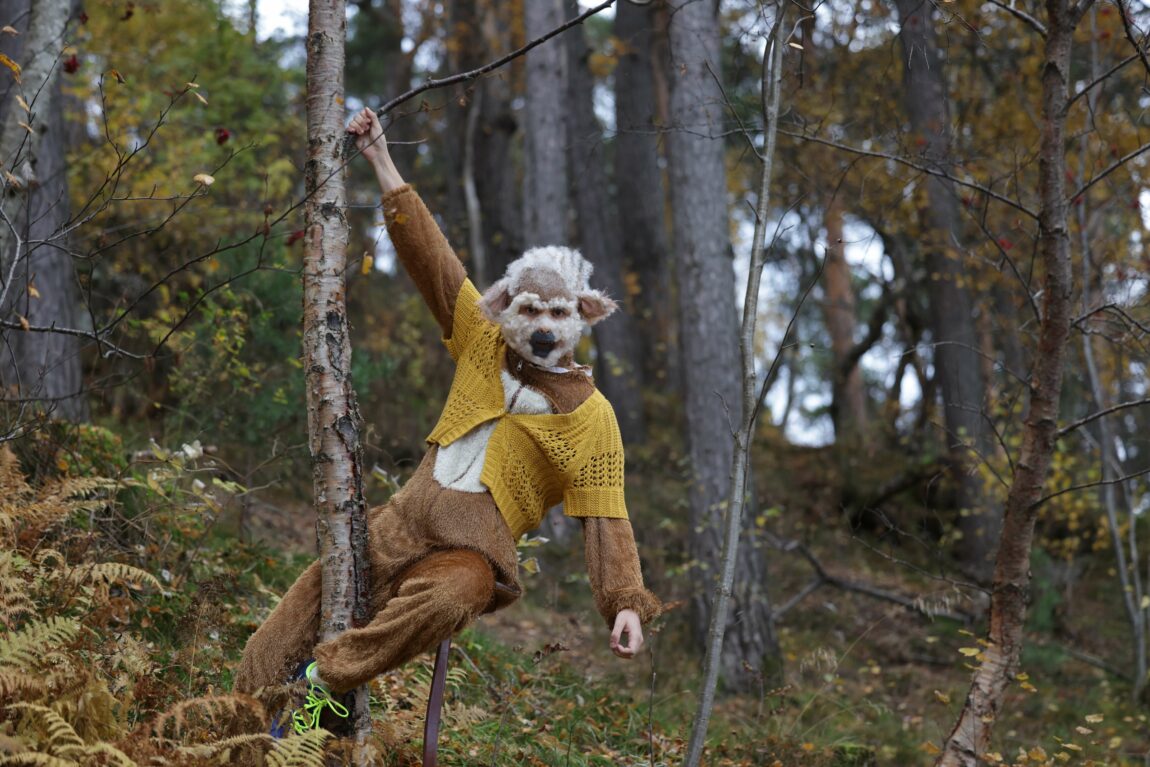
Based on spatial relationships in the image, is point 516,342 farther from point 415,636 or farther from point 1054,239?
point 1054,239

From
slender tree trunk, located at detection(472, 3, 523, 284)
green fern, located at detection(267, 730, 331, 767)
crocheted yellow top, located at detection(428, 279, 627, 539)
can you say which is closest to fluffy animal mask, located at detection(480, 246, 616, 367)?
crocheted yellow top, located at detection(428, 279, 627, 539)

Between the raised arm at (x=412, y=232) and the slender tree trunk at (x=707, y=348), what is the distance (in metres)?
4.39

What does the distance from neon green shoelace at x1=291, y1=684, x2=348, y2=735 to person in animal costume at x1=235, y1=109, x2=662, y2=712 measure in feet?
0.21

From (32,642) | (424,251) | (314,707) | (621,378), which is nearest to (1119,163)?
(424,251)

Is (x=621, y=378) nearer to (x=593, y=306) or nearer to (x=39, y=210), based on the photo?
(x=39, y=210)

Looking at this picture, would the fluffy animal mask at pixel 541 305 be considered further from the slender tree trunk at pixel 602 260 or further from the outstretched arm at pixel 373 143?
the slender tree trunk at pixel 602 260

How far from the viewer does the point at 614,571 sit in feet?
12.7

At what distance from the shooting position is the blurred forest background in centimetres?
459

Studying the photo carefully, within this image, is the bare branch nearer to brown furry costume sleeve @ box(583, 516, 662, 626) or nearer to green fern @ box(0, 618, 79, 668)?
brown furry costume sleeve @ box(583, 516, 662, 626)

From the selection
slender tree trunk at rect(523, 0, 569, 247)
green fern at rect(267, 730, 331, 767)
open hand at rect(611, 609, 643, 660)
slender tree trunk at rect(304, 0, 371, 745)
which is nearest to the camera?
green fern at rect(267, 730, 331, 767)

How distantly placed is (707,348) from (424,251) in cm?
478

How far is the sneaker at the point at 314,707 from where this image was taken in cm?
346

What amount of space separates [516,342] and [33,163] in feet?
11.4

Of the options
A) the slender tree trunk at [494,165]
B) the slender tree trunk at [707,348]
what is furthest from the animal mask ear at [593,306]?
the slender tree trunk at [494,165]
